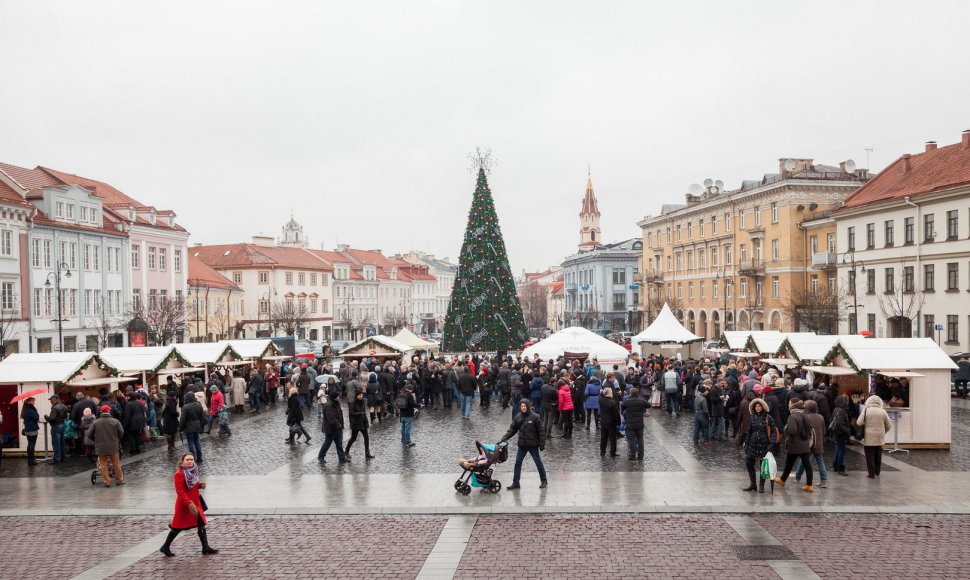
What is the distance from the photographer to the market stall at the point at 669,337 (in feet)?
109

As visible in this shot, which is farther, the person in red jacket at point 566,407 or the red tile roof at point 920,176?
the red tile roof at point 920,176

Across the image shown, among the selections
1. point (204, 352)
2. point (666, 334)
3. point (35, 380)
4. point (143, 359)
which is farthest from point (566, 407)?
point (666, 334)

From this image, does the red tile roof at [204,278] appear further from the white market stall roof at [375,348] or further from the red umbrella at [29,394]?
the red umbrella at [29,394]

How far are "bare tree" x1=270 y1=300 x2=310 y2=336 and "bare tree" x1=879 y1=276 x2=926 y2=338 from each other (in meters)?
45.3

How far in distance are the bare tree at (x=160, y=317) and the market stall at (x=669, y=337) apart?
88.4 feet

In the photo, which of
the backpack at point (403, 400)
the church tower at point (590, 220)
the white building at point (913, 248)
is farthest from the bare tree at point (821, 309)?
the church tower at point (590, 220)

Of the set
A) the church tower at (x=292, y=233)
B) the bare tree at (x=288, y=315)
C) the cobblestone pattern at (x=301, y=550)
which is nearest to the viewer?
the cobblestone pattern at (x=301, y=550)

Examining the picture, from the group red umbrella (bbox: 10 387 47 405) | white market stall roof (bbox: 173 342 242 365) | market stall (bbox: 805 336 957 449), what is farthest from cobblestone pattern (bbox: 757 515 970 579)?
white market stall roof (bbox: 173 342 242 365)

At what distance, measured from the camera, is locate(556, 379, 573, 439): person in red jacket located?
18.3m

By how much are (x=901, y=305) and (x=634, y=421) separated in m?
32.2

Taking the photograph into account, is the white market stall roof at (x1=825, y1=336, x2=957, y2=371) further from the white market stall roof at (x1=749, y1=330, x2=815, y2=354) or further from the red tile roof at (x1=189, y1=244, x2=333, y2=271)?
the red tile roof at (x1=189, y1=244, x2=333, y2=271)

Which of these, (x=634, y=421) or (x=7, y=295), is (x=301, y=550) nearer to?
(x=634, y=421)

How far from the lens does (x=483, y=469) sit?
13.3m

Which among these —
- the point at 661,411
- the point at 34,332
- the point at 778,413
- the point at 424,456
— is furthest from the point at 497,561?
the point at 34,332
